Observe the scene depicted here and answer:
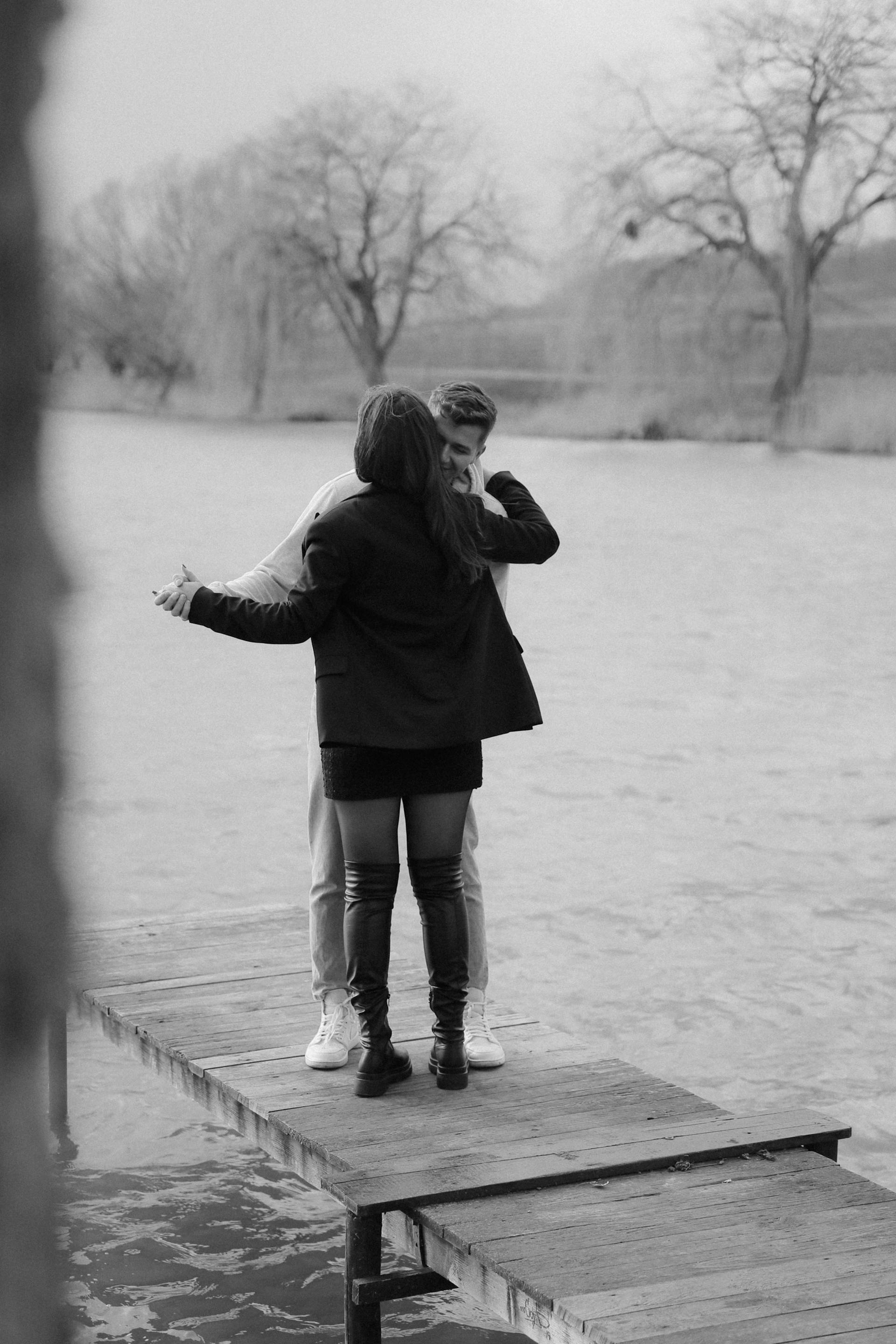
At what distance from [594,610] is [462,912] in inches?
546

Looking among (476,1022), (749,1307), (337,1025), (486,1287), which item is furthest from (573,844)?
(749,1307)

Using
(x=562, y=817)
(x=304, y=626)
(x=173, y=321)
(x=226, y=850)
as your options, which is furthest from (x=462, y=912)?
(x=173, y=321)

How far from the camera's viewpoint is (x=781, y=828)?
829cm

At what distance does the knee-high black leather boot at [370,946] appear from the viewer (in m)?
2.86

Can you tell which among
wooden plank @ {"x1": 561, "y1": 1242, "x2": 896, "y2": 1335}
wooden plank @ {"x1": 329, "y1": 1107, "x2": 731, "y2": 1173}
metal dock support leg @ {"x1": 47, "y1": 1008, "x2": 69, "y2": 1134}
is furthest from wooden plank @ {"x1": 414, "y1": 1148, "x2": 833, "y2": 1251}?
metal dock support leg @ {"x1": 47, "y1": 1008, "x2": 69, "y2": 1134}

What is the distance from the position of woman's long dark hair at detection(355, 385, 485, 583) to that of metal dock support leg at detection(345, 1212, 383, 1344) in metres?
1.02

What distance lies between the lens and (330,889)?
10.0 ft

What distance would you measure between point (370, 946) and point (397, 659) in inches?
18.9

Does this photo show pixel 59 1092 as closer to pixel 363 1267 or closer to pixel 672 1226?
pixel 363 1267

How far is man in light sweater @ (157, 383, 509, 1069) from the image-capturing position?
289 centimetres

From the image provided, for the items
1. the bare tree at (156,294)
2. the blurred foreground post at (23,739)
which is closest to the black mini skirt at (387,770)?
the blurred foreground post at (23,739)

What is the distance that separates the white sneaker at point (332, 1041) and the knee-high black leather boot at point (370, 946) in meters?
0.14

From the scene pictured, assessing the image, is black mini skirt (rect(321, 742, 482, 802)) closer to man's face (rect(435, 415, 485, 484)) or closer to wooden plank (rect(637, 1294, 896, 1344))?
man's face (rect(435, 415, 485, 484))

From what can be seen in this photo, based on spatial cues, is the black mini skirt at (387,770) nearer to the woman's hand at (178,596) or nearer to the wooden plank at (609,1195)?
the woman's hand at (178,596)
